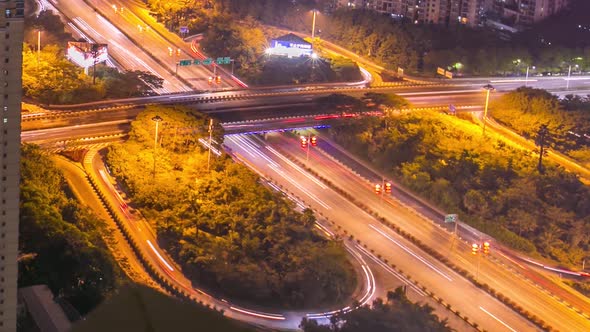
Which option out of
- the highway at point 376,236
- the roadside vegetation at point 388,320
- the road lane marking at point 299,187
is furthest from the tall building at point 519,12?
the roadside vegetation at point 388,320

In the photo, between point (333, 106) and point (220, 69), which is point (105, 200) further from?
point (220, 69)

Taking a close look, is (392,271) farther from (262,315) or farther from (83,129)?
(83,129)

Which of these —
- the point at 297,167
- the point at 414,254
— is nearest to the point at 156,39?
the point at 297,167

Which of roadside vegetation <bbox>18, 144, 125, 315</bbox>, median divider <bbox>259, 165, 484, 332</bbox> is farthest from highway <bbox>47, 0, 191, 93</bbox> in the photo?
roadside vegetation <bbox>18, 144, 125, 315</bbox>

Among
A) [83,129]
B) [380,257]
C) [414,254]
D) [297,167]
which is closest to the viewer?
[380,257]

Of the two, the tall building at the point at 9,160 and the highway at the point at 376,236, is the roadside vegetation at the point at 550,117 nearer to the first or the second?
the highway at the point at 376,236

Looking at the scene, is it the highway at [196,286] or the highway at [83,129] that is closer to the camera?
the highway at [196,286]
